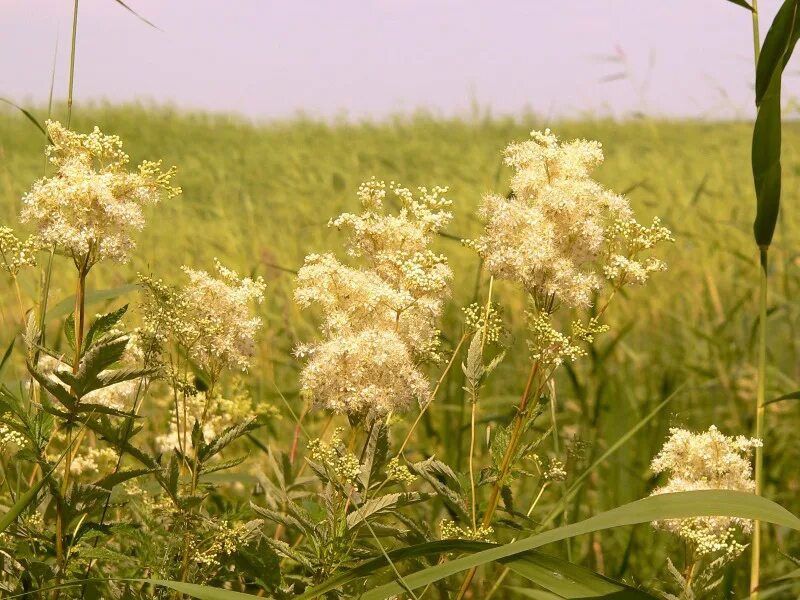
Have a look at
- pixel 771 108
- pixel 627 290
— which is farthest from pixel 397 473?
pixel 627 290

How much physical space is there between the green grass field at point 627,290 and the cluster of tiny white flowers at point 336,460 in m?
0.67

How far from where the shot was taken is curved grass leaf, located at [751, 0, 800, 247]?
7.75 ft

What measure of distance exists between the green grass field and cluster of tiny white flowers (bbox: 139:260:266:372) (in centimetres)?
49

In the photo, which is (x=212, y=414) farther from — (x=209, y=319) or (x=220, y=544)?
(x=209, y=319)

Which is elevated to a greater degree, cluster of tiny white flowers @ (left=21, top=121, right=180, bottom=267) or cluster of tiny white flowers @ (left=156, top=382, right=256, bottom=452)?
cluster of tiny white flowers @ (left=21, top=121, right=180, bottom=267)

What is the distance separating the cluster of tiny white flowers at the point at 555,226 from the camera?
2295mm

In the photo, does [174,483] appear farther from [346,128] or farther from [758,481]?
[346,128]

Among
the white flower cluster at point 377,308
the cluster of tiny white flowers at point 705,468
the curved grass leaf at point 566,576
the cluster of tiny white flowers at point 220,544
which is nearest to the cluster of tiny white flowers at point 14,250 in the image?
the white flower cluster at point 377,308

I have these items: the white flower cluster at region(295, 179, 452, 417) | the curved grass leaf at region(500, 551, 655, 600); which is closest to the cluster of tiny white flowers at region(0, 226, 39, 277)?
the white flower cluster at region(295, 179, 452, 417)

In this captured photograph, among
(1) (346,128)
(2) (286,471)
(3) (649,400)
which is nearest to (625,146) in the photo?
(1) (346,128)

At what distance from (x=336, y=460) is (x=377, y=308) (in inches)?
13.4

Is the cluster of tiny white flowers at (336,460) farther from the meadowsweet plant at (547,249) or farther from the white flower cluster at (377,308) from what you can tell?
the meadowsweet plant at (547,249)

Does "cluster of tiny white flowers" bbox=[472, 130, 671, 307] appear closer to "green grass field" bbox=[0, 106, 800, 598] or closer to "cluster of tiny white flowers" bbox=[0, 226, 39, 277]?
"green grass field" bbox=[0, 106, 800, 598]

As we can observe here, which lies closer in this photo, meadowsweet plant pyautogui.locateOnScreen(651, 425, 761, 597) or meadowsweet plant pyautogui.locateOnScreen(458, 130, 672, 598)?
meadowsweet plant pyautogui.locateOnScreen(458, 130, 672, 598)
